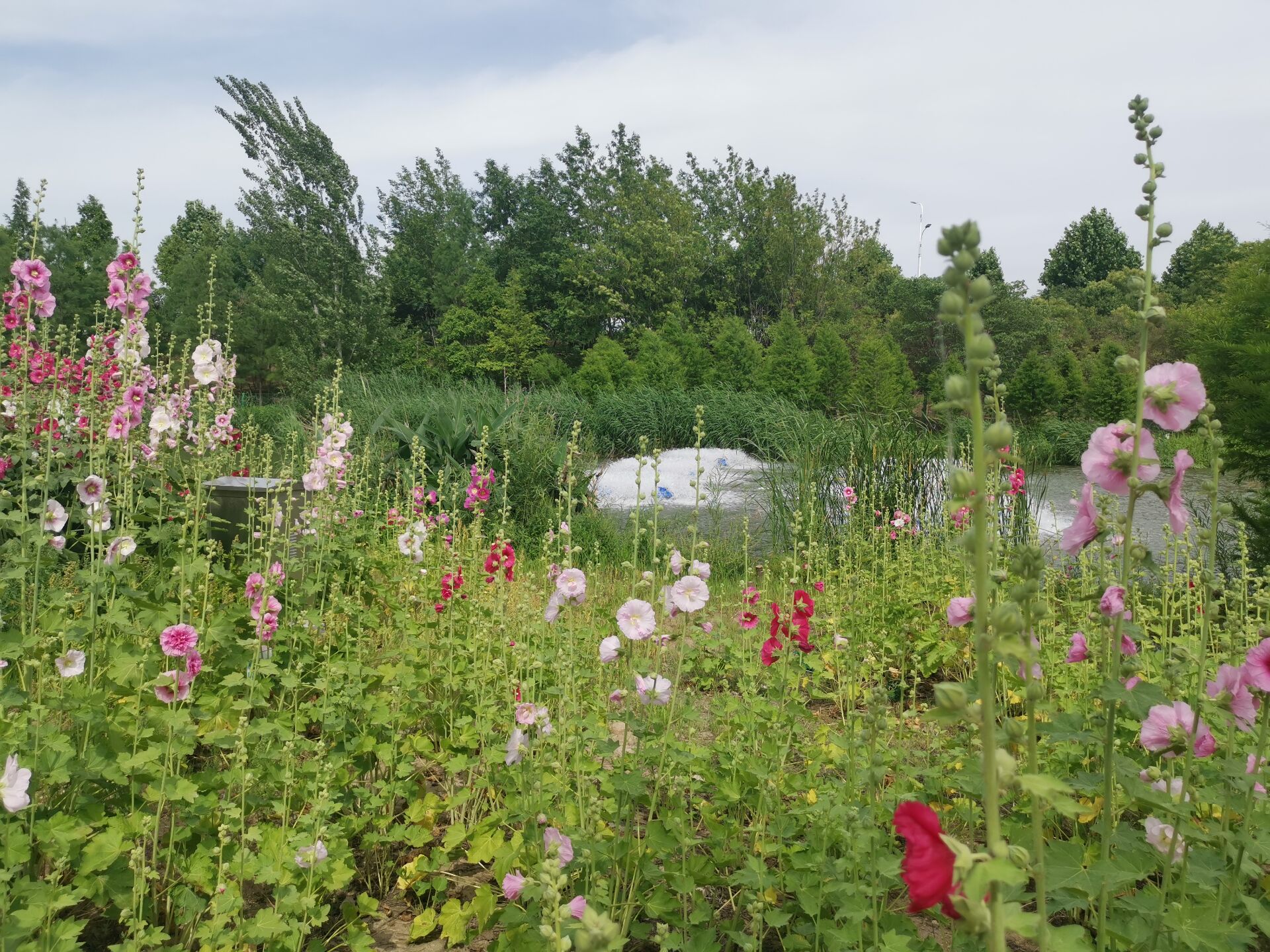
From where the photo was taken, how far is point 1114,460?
1.41 meters

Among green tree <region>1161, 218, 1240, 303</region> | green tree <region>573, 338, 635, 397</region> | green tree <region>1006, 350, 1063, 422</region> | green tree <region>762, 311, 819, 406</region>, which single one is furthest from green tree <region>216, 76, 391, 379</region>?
green tree <region>1161, 218, 1240, 303</region>

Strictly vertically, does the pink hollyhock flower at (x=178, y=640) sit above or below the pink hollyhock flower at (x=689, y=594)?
below

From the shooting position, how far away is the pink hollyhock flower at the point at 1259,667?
58.2 inches

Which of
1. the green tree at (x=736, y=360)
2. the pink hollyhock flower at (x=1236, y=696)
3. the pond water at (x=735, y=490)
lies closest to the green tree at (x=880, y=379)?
the green tree at (x=736, y=360)

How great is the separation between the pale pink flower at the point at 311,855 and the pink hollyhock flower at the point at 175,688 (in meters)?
0.53

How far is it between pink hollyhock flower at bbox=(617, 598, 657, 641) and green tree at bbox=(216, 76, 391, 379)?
1911cm

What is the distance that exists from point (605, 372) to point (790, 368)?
14.1 feet

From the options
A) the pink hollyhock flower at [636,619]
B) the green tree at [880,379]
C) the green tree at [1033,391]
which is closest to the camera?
the pink hollyhock flower at [636,619]

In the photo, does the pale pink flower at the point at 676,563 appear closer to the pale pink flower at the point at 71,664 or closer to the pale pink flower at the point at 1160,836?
the pale pink flower at the point at 1160,836

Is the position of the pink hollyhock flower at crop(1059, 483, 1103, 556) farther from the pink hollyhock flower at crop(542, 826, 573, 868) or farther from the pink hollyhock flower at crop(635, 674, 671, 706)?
the pink hollyhock flower at crop(542, 826, 573, 868)

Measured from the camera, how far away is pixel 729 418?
480 inches

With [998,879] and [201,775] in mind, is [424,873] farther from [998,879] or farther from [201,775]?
[998,879]

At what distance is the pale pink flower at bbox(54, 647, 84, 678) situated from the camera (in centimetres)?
216

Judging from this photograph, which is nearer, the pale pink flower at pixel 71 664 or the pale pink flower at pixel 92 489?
the pale pink flower at pixel 71 664
